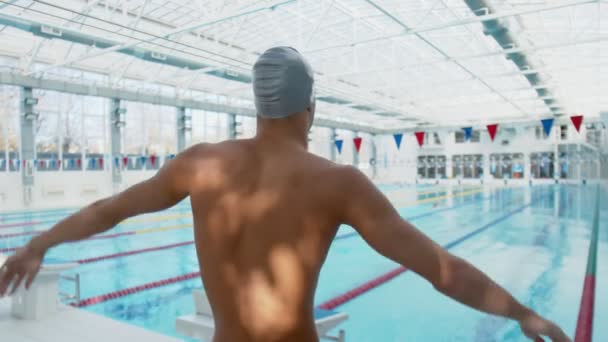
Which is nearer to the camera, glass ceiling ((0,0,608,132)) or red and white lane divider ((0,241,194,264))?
red and white lane divider ((0,241,194,264))

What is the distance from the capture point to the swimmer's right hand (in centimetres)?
74

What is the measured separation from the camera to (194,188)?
86 centimetres

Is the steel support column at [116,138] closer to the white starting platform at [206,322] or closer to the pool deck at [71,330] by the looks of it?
the pool deck at [71,330]

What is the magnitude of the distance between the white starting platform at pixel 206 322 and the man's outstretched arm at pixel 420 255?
1.65 m

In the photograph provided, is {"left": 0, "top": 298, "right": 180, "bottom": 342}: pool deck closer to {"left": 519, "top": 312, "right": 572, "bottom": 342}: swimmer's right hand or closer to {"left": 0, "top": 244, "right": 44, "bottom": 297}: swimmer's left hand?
{"left": 0, "top": 244, "right": 44, "bottom": 297}: swimmer's left hand

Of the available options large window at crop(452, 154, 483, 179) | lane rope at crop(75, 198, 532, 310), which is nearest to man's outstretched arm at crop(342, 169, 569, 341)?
lane rope at crop(75, 198, 532, 310)

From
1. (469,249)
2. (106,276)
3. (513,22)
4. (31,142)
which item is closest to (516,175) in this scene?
(513,22)

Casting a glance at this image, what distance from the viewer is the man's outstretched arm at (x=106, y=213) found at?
0.88m

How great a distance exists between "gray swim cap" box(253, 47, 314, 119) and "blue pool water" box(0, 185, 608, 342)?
10.8 feet

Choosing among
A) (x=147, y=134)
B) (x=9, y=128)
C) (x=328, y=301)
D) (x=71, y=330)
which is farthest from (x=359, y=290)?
(x=147, y=134)

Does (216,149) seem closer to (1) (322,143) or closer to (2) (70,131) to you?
(2) (70,131)

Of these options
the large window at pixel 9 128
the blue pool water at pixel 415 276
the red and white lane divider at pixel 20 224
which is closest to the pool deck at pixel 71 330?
the blue pool water at pixel 415 276

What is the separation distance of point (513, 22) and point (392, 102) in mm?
10773

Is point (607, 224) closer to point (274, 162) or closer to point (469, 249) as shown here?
point (469, 249)
